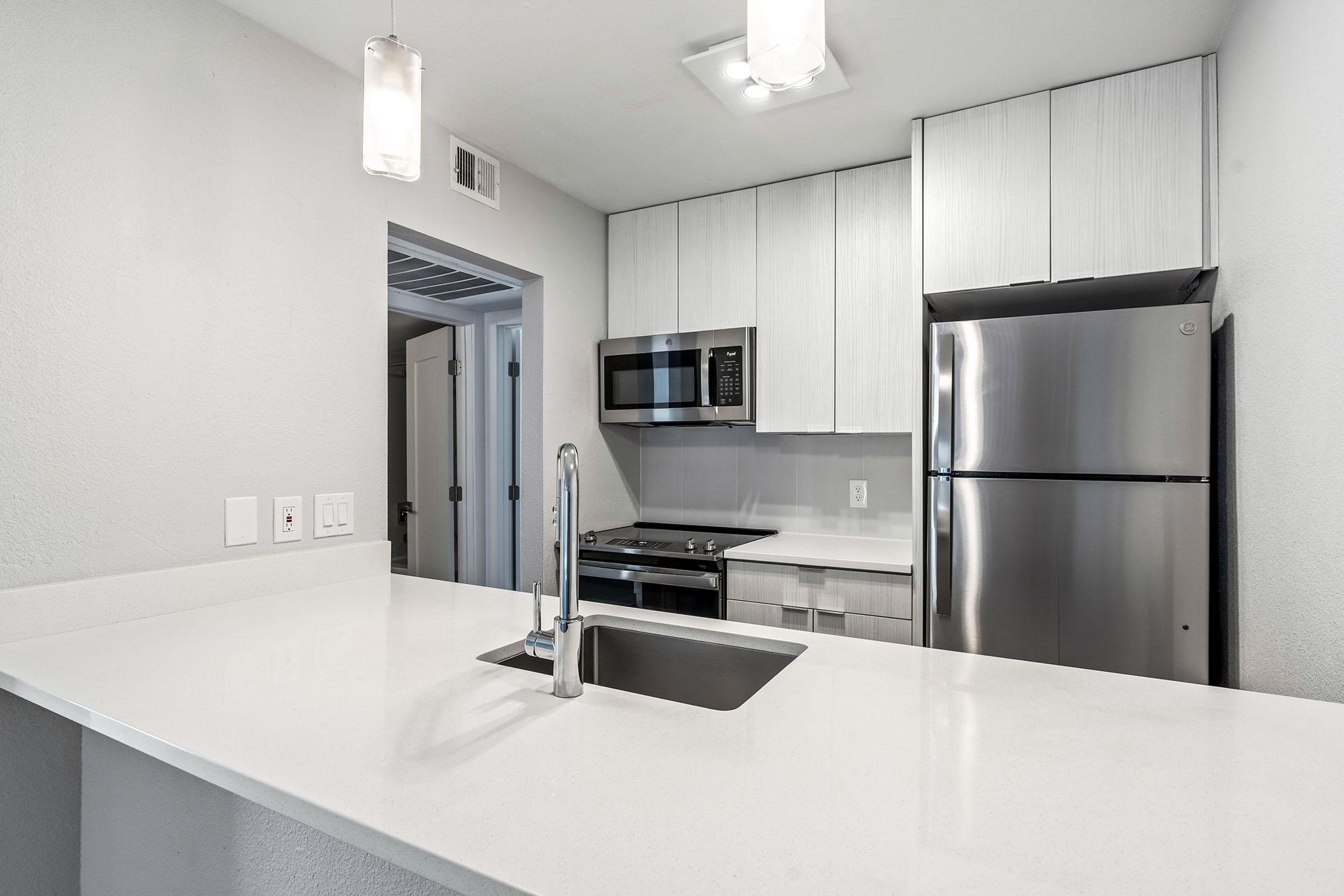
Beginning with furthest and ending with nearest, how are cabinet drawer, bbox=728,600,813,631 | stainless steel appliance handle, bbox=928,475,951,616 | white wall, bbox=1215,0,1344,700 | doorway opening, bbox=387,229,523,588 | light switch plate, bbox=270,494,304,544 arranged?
doorway opening, bbox=387,229,523,588 < cabinet drawer, bbox=728,600,813,631 < stainless steel appliance handle, bbox=928,475,951,616 < light switch plate, bbox=270,494,304,544 < white wall, bbox=1215,0,1344,700

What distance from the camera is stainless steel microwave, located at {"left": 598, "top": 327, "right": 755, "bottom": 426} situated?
9.39ft

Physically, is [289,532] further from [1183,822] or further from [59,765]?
[1183,822]

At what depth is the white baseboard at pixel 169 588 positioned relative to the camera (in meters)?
1.33

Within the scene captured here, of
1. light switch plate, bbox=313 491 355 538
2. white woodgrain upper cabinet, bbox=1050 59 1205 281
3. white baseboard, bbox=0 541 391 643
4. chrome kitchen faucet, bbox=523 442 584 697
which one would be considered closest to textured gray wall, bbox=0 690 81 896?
white baseboard, bbox=0 541 391 643

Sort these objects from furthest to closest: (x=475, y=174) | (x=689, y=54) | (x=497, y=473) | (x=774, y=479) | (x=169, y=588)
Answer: (x=497, y=473) < (x=774, y=479) < (x=475, y=174) < (x=689, y=54) < (x=169, y=588)

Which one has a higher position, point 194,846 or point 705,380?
point 705,380

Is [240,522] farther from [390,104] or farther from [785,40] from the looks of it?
[785,40]

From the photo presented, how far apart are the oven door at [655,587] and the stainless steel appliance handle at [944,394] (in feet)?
3.08

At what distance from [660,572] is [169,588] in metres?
1.58

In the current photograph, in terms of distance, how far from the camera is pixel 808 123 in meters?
2.34

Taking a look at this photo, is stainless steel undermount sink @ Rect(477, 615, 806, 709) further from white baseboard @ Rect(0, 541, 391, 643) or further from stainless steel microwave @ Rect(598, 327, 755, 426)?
stainless steel microwave @ Rect(598, 327, 755, 426)

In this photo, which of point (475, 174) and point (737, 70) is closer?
point (737, 70)

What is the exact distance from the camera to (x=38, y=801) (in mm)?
1390

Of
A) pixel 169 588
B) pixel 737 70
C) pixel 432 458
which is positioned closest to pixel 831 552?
pixel 737 70
